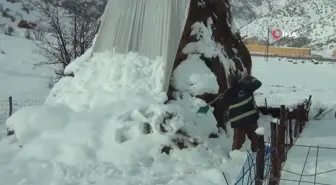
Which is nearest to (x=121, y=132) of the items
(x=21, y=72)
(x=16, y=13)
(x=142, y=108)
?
(x=142, y=108)

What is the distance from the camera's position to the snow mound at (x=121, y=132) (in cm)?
586

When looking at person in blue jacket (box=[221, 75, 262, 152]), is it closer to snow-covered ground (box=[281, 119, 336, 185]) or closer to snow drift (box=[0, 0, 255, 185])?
snow drift (box=[0, 0, 255, 185])

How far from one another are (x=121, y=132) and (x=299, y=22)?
301ft

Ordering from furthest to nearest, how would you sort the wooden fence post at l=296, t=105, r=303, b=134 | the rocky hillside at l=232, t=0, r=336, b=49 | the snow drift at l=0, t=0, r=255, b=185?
1. the rocky hillside at l=232, t=0, r=336, b=49
2. the wooden fence post at l=296, t=105, r=303, b=134
3. the snow drift at l=0, t=0, r=255, b=185

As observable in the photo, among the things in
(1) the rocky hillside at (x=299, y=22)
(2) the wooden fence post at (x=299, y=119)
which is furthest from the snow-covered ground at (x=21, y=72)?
(1) the rocky hillside at (x=299, y=22)

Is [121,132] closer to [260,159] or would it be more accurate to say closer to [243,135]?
[243,135]

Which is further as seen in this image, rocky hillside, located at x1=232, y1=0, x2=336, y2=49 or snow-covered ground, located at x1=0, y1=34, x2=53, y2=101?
rocky hillside, located at x1=232, y1=0, x2=336, y2=49

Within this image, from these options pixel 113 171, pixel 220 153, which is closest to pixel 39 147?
pixel 113 171

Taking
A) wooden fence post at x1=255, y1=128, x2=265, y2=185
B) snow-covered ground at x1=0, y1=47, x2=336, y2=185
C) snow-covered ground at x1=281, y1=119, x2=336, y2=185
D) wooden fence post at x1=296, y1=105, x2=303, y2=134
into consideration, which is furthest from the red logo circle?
wooden fence post at x1=255, y1=128, x2=265, y2=185

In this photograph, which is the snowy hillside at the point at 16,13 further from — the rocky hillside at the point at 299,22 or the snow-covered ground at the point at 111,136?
the rocky hillside at the point at 299,22

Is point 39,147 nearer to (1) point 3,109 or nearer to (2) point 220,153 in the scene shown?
(2) point 220,153

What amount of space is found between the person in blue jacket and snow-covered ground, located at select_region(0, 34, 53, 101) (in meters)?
11.1

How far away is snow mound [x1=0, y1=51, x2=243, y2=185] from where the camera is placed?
19.2 feet

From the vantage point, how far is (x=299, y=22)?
304ft
